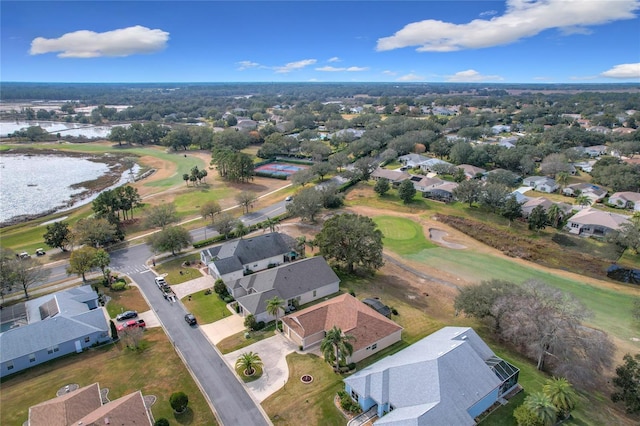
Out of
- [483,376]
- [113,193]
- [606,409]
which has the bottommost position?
[606,409]

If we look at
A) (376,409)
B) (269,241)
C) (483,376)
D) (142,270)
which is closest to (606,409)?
(483,376)

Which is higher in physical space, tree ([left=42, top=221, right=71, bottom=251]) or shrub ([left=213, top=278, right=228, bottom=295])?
tree ([left=42, top=221, right=71, bottom=251])

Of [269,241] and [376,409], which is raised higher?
[269,241]

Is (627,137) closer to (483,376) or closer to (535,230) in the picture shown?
(535,230)

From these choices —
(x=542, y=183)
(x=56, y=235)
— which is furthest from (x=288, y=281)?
(x=542, y=183)

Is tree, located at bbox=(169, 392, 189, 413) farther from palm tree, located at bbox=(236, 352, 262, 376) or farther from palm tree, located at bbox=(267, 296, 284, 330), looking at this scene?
palm tree, located at bbox=(267, 296, 284, 330)

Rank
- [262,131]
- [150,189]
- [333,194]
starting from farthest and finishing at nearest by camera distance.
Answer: [262,131] → [150,189] → [333,194]

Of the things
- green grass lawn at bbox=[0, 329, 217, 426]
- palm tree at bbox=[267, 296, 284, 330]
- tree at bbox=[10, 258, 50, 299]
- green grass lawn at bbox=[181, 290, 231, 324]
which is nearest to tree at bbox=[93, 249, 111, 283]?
tree at bbox=[10, 258, 50, 299]
